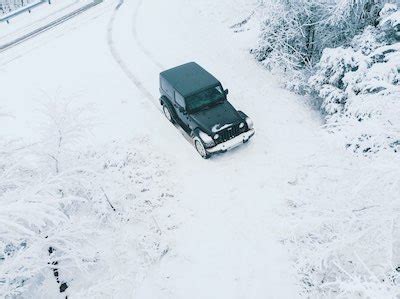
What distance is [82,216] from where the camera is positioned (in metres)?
8.73

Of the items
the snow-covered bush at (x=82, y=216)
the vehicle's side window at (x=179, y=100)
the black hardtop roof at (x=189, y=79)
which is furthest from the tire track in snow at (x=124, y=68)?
the snow-covered bush at (x=82, y=216)

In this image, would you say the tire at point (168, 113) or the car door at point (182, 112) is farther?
the tire at point (168, 113)

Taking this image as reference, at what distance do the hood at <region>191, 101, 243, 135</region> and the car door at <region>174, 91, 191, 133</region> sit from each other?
1.09ft

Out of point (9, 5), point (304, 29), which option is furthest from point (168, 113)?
point (9, 5)

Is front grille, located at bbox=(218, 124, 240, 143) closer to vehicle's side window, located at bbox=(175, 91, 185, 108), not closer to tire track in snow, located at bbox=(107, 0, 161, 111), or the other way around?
vehicle's side window, located at bbox=(175, 91, 185, 108)

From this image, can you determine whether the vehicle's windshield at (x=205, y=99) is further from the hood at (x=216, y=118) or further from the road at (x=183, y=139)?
the road at (x=183, y=139)

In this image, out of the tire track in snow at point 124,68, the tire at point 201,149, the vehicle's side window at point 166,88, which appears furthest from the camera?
the tire track in snow at point 124,68

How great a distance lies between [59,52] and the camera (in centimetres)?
1836

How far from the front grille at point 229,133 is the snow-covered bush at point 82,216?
202 centimetres

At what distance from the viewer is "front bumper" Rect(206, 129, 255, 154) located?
1055cm

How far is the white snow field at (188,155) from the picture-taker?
8.18m

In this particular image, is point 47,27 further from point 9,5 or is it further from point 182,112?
point 9,5

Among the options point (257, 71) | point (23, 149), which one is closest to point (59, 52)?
point (257, 71)

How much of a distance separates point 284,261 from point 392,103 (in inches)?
177
